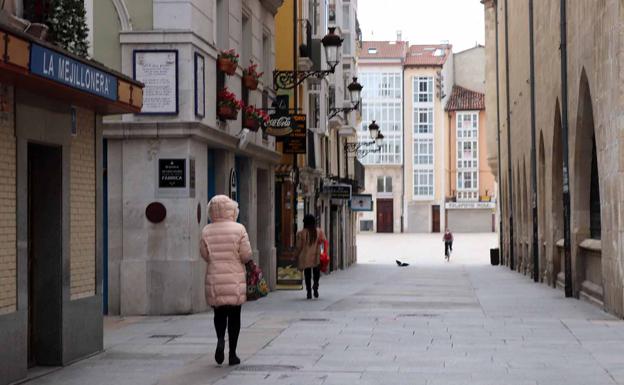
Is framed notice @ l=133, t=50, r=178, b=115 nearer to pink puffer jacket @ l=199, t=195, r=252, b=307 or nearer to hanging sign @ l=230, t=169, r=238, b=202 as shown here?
hanging sign @ l=230, t=169, r=238, b=202

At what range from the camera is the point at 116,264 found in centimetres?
1906

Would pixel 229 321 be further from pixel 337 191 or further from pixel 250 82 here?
pixel 337 191

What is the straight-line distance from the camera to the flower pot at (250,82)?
2333 cm

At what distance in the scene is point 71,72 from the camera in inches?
430

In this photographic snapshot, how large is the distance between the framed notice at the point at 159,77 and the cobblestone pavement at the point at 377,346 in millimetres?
3380

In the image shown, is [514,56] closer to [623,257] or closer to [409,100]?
[623,257]

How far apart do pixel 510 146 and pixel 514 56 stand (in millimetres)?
4998

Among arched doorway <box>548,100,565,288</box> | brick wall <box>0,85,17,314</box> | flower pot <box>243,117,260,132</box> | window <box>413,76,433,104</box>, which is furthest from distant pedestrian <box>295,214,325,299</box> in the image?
window <box>413,76,433,104</box>

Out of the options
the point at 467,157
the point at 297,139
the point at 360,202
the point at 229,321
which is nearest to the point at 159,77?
the point at 229,321

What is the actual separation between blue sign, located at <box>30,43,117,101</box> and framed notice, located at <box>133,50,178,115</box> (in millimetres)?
6388

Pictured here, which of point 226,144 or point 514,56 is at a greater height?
point 514,56

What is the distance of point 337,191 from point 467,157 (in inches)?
2817

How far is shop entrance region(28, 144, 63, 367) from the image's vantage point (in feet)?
39.7

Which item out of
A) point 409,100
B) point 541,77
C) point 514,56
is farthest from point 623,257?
point 409,100
